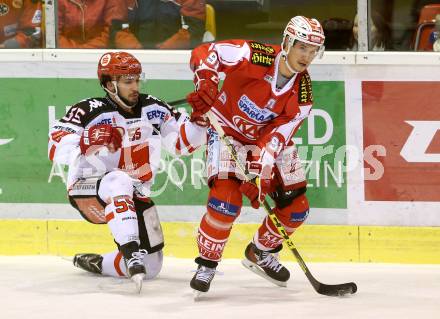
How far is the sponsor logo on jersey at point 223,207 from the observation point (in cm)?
431

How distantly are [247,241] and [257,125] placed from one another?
991 mm

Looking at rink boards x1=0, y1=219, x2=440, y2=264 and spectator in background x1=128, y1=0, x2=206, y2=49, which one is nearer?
rink boards x1=0, y1=219, x2=440, y2=264

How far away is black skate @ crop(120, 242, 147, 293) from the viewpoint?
14.5ft

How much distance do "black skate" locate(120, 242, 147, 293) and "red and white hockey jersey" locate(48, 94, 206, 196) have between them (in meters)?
0.42

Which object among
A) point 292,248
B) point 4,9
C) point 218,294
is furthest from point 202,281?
point 4,9

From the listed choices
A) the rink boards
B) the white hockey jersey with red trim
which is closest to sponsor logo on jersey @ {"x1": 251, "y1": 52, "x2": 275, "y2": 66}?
the white hockey jersey with red trim

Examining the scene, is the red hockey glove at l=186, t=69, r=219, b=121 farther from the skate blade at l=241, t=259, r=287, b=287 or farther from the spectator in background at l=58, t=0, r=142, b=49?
the spectator in background at l=58, t=0, r=142, b=49

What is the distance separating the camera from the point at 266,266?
4711 mm

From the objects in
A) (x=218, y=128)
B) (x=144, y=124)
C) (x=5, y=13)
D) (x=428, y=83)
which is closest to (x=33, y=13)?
(x=5, y=13)

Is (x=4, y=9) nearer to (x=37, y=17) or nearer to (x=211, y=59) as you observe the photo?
(x=37, y=17)

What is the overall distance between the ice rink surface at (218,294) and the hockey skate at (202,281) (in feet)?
0.14

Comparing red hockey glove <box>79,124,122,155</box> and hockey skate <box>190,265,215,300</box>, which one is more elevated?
red hockey glove <box>79,124,122,155</box>

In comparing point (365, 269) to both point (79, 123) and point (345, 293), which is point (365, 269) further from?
point (79, 123)

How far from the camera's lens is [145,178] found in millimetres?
4895
